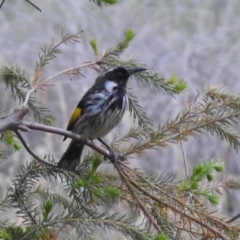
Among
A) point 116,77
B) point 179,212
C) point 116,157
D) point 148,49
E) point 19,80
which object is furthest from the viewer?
point 148,49

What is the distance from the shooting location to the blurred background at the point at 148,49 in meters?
5.71

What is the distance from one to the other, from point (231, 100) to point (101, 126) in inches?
31.6

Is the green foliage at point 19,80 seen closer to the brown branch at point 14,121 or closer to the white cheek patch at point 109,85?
the brown branch at point 14,121

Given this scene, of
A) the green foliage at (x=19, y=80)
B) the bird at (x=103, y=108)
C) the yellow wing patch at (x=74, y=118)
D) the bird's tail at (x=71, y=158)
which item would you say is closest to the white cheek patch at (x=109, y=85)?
the bird at (x=103, y=108)

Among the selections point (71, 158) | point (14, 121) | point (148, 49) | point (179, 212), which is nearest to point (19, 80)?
point (71, 158)

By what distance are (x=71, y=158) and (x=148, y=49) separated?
449 centimetres

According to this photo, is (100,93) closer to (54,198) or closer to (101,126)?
(101,126)

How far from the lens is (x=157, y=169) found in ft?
18.9

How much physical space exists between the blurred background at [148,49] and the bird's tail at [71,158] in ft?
9.54

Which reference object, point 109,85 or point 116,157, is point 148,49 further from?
point 116,157

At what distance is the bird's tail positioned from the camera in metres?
2.09

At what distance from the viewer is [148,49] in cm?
665

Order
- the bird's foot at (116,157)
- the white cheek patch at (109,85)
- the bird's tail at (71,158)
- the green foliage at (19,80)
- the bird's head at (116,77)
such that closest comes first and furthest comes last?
the bird's foot at (116,157) → the bird's tail at (71,158) → the green foliage at (19,80) → the bird's head at (116,77) → the white cheek patch at (109,85)

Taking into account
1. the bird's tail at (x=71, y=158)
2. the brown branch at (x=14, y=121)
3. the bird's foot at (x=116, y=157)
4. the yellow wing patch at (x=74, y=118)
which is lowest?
the yellow wing patch at (x=74, y=118)
